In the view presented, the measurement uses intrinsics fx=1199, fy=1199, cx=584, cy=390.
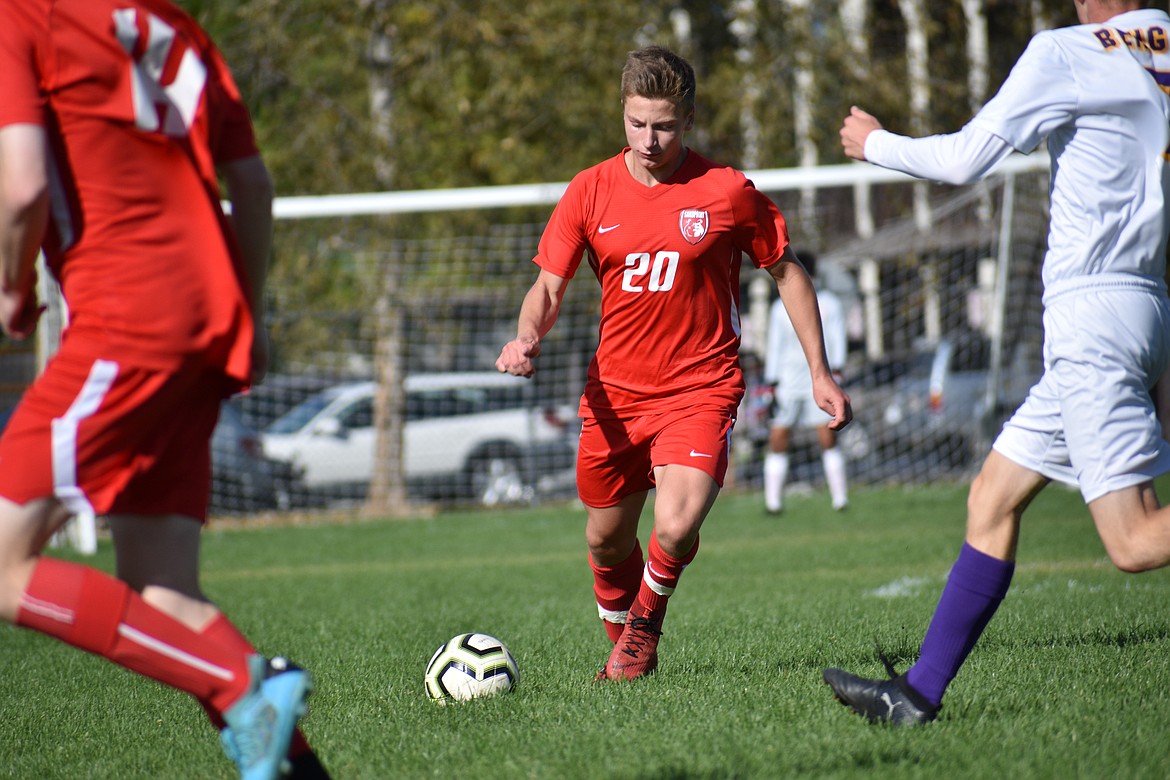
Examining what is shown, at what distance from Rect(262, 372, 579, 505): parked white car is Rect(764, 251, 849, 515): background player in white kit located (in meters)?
3.86

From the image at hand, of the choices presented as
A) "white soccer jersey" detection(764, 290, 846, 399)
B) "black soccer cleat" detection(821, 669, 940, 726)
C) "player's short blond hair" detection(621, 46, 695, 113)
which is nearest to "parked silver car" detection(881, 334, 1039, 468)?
"white soccer jersey" detection(764, 290, 846, 399)

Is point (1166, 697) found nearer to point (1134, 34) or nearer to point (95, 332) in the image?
point (1134, 34)

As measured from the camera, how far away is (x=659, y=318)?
15.5 ft

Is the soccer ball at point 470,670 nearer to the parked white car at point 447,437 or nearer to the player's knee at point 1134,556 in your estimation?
the player's knee at point 1134,556

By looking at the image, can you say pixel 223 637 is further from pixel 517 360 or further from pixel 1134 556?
pixel 1134 556

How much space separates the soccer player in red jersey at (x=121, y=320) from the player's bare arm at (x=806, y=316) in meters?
2.43

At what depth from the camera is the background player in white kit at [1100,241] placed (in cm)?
346

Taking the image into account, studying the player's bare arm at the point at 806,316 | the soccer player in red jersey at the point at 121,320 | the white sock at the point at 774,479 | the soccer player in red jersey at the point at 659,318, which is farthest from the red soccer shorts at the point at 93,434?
the white sock at the point at 774,479

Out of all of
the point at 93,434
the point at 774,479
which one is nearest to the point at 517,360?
the point at 93,434

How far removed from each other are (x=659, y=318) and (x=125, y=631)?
2.63 metres

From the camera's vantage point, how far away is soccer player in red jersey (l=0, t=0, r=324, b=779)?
2527 mm

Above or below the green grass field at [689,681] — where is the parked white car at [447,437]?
below

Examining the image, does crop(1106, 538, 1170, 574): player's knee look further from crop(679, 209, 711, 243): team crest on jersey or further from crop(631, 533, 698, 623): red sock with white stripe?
crop(679, 209, 711, 243): team crest on jersey

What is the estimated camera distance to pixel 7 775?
12.4 ft
